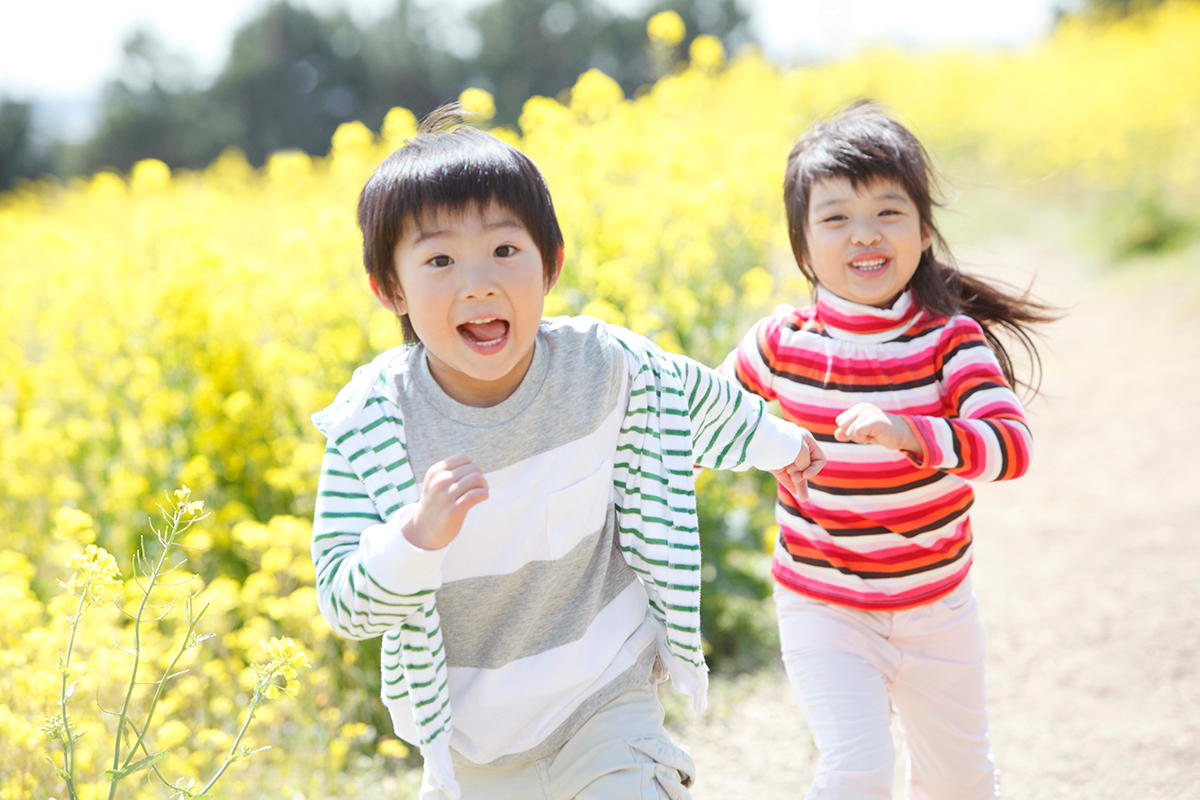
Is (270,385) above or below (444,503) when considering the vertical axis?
above

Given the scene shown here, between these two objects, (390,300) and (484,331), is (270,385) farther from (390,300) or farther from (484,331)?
(484,331)

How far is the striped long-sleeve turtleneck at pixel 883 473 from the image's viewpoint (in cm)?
195

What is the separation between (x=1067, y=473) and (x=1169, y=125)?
6.15 metres

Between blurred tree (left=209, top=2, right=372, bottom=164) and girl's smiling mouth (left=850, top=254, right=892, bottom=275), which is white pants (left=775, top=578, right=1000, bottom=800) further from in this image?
blurred tree (left=209, top=2, right=372, bottom=164)

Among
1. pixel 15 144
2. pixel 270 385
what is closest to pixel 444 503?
pixel 270 385

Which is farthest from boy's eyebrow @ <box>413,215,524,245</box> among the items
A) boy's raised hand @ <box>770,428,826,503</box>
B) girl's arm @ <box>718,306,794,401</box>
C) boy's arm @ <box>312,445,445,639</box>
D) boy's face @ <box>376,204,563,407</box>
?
girl's arm @ <box>718,306,794,401</box>

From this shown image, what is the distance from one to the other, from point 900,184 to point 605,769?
4.07ft

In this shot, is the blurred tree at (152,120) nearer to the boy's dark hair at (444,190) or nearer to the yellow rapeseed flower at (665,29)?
the yellow rapeseed flower at (665,29)

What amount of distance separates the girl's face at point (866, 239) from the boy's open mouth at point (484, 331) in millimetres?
806

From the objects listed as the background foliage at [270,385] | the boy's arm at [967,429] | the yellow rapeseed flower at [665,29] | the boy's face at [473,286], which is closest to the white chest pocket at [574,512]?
the boy's face at [473,286]

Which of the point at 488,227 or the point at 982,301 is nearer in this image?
the point at 488,227

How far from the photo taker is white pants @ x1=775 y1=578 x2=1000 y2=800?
6.30 feet

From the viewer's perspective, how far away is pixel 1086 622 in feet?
11.0

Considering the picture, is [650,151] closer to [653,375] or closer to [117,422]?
[117,422]
